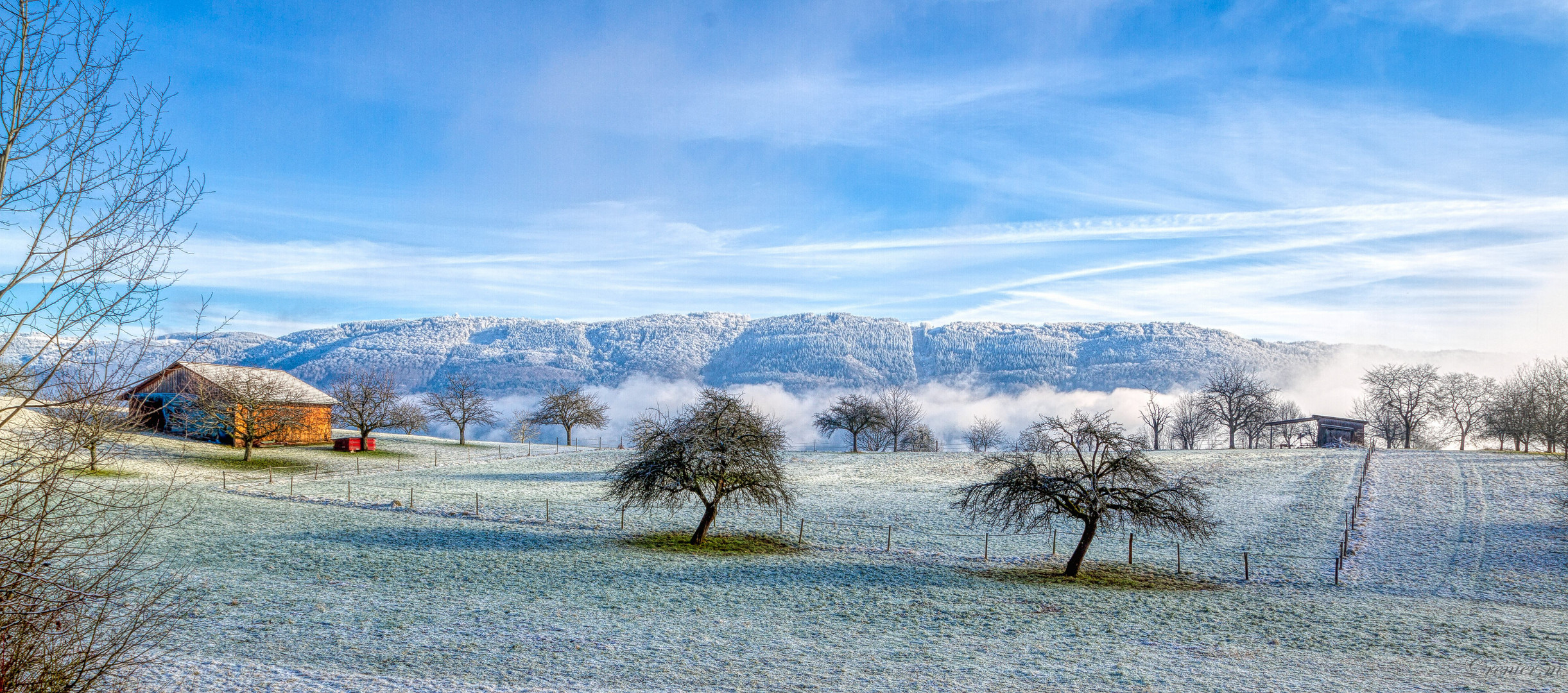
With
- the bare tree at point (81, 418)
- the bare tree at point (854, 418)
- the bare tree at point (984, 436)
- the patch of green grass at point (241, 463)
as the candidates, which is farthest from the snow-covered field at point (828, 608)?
the bare tree at point (984, 436)

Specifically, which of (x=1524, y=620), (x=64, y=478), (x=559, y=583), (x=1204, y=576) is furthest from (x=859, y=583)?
(x=64, y=478)

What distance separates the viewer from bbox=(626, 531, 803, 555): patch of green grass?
29875 mm

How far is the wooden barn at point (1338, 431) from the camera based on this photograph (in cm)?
8244

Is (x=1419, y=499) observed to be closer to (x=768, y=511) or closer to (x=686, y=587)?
(x=768, y=511)

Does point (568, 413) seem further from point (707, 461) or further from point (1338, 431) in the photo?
point (1338, 431)

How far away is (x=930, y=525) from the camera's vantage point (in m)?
36.8

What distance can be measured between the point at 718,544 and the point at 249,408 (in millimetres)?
43100

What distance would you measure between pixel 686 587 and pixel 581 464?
141 ft

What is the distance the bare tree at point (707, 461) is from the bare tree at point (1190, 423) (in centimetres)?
9678

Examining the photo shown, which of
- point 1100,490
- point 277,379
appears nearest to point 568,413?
point 277,379

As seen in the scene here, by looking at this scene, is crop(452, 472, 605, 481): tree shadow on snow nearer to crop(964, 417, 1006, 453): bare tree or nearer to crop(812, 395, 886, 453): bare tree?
crop(812, 395, 886, 453): bare tree

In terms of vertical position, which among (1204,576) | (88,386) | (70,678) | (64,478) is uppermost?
(88,386)

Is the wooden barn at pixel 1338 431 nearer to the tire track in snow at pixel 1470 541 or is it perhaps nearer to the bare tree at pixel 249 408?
the tire track in snow at pixel 1470 541

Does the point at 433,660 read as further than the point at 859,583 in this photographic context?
No
